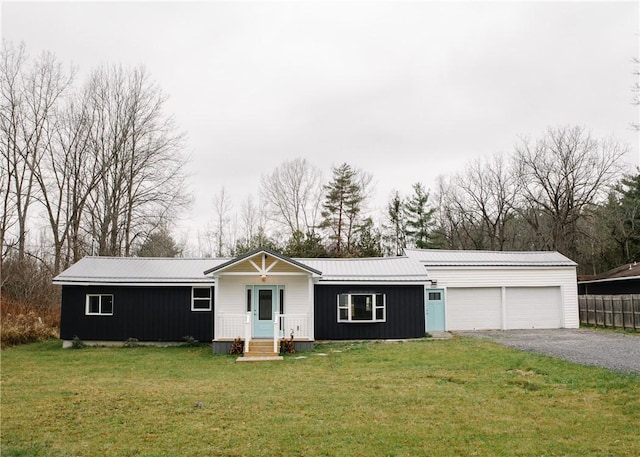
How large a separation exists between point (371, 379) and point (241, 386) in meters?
3.05

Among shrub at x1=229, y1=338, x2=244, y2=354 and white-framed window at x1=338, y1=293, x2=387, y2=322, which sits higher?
white-framed window at x1=338, y1=293, x2=387, y2=322

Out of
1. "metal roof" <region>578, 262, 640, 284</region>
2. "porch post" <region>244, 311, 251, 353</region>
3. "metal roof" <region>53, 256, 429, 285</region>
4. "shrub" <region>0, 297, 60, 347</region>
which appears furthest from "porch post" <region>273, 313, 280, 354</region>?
"metal roof" <region>578, 262, 640, 284</region>

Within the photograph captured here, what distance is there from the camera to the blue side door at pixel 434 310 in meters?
24.7

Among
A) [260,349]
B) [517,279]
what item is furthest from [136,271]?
[517,279]

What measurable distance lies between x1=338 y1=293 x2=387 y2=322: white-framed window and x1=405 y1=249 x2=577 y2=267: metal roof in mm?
4703

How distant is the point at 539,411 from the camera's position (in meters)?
9.29

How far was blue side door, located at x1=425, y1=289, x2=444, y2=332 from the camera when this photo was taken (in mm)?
24672

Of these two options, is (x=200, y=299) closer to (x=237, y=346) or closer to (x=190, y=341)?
(x=190, y=341)

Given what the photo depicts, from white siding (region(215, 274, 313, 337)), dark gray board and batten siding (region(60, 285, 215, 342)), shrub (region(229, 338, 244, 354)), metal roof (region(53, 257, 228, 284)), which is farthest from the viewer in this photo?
metal roof (region(53, 257, 228, 284))

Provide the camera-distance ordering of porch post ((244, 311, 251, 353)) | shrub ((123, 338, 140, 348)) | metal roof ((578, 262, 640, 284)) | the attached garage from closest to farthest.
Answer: porch post ((244, 311, 251, 353))
shrub ((123, 338, 140, 348))
the attached garage
metal roof ((578, 262, 640, 284))

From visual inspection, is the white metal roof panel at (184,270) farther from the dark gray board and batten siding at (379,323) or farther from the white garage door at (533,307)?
the white garage door at (533,307)

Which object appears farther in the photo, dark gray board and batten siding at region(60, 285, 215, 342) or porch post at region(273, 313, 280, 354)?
dark gray board and batten siding at region(60, 285, 215, 342)

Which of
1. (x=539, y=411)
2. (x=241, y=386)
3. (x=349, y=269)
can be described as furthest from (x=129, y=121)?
(x=539, y=411)

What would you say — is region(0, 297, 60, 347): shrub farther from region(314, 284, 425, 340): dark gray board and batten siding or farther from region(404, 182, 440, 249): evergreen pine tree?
region(404, 182, 440, 249): evergreen pine tree
